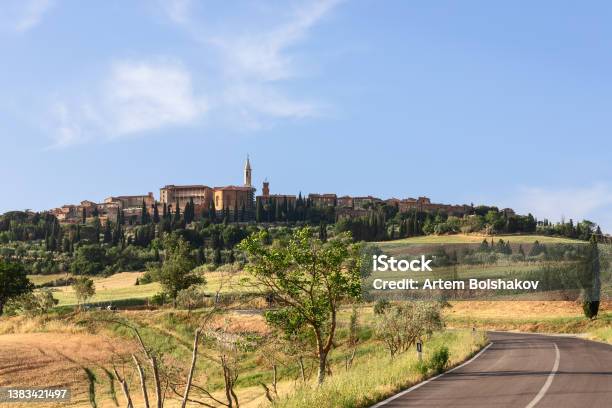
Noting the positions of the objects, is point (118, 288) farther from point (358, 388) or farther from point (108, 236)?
point (358, 388)

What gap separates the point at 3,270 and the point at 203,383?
5191cm

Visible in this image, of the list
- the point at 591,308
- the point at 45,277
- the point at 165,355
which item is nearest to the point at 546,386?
the point at 165,355

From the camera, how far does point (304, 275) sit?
24.1 meters

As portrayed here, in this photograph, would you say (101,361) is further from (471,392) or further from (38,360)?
(471,392)

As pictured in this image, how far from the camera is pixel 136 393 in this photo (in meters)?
38.2

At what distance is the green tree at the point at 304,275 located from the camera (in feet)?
76.8

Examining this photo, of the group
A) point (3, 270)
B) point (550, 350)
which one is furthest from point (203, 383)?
point (3, 270)

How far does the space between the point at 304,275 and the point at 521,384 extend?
27.7 ft

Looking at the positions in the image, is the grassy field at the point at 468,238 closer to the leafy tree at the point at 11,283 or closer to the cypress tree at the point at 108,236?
the cypress tree at the point at 108,236

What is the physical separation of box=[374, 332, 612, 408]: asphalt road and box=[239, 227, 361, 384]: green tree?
4768 mm

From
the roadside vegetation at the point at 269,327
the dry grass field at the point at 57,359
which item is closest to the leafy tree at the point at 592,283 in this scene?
the roadside vegetation at the point at 269,327

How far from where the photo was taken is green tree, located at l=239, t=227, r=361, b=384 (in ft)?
76.8

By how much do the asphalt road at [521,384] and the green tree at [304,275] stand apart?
4.77m

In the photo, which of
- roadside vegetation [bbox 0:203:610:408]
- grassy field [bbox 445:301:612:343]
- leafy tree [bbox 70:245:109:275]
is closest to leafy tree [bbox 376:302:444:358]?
roadside vegetation [bbox 0:203:610:408]
